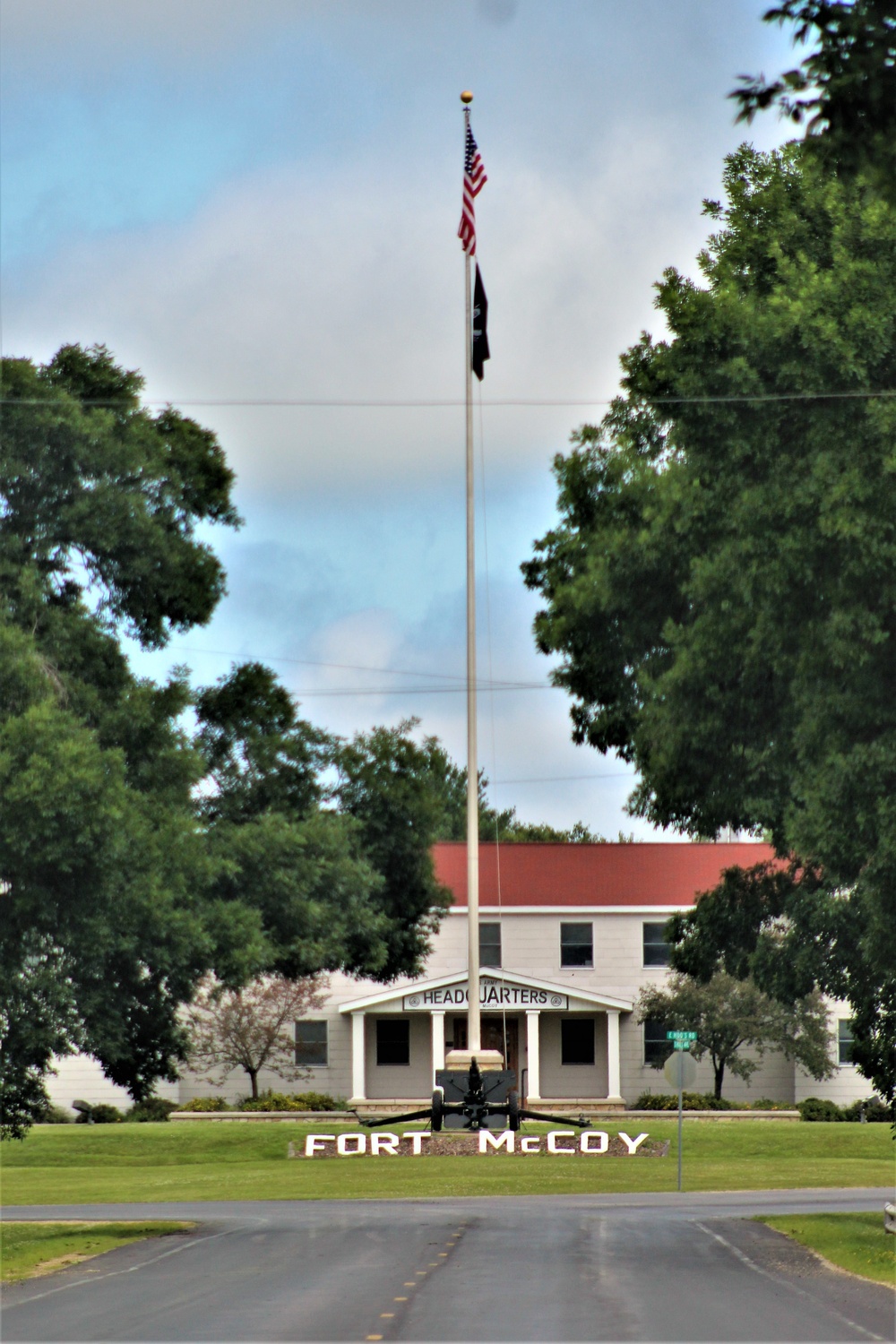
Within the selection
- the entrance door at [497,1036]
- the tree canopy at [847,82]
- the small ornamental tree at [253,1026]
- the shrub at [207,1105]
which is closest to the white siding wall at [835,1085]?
the entrance door at [497,1036]

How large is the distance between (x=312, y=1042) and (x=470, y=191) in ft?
104

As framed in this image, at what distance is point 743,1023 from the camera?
47.6 meters

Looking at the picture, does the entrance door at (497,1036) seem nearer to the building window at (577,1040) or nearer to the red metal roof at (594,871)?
the building window at (577,1040)

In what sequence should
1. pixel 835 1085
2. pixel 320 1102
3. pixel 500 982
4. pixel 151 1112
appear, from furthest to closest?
pixel 500 982 < pixel 835 1085 < pixel 320 1102 < pixel 151 1112

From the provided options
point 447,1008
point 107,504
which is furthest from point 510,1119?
point 447,1008

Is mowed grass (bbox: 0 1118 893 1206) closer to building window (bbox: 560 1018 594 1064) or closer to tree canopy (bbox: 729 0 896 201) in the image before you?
building window (bbox: 560 1018 594 1064)

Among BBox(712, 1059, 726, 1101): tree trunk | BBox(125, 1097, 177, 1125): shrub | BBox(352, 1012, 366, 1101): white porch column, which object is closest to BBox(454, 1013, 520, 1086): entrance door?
BBox(352, 1012, 366, 1101): white porch column

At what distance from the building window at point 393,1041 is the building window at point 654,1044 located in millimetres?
7679

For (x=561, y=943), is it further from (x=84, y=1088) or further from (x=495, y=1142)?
(x=495, y=1142)

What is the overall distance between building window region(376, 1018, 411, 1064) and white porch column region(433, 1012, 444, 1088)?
4.03ft

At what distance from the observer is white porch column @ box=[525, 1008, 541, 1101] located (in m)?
51.1

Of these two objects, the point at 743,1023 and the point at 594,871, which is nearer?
the point at 743,1023

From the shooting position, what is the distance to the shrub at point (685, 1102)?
48.3 m

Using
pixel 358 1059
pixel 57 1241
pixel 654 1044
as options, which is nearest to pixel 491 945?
pixel 358 1059
